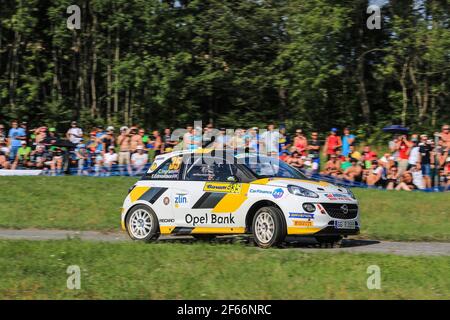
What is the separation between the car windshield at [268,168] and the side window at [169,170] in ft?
4.34

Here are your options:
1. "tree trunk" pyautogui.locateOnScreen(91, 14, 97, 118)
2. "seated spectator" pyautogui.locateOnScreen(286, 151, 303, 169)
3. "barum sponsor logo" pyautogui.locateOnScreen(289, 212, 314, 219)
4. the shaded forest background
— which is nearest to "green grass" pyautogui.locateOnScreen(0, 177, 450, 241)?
"seated spectator" pyautogui.locateOnScreen(286, 151, 303, 169)

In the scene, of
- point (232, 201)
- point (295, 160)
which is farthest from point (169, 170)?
point (295, 160)

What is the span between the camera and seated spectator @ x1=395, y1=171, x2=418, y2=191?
21.5 metres

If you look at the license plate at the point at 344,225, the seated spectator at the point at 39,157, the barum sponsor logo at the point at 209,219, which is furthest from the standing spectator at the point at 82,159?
the license plate at the point at 344,225

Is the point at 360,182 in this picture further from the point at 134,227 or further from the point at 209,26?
the point at 209,26

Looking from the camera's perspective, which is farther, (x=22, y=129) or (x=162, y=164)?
(x=22, y=129)

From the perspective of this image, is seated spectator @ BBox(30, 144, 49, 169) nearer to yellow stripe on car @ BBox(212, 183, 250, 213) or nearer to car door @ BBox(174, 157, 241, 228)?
car door @ BBox(174, 157, 241, 228)

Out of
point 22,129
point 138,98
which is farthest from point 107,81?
point 22,129

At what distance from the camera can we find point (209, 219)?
1459 cm

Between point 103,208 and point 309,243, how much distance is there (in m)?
6.54

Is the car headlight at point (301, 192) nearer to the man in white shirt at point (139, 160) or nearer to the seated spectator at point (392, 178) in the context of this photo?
the seated spectator at point (392, 178)
